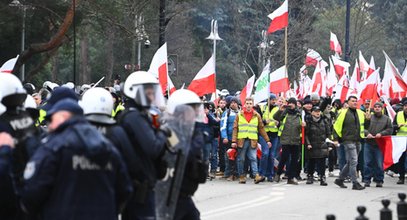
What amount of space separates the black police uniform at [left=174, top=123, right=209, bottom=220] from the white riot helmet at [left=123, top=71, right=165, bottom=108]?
0.52m

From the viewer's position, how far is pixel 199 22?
242 feet

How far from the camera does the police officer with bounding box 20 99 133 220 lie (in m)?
6.84

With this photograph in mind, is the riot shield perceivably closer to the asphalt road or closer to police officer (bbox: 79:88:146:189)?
police officer (bbox: 79:88:146:189)

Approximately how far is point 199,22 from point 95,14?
1461 inches

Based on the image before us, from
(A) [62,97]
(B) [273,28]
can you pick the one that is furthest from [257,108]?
(A) [62,97]

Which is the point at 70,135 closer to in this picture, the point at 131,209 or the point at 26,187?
the point at 26,187

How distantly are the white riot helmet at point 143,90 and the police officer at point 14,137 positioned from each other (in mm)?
909

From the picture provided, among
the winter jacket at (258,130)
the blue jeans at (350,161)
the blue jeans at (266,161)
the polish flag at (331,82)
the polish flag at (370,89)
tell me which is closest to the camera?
the blue jeans at (350,161)

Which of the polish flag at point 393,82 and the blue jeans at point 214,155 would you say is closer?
the blue jeans at point 214,155

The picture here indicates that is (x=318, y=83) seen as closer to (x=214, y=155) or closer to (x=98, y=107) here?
(x=214, y=155)

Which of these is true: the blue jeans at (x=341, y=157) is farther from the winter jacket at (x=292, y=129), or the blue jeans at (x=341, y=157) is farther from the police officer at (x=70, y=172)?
the police officer at (x=70, y=172)

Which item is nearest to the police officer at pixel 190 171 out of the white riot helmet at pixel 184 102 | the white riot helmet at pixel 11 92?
the white riot helmet at pixel 184 102

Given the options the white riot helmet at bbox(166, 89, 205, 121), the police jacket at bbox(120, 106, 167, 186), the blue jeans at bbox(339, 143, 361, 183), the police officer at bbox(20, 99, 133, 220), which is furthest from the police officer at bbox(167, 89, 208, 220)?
the blue jeans at bbox(339, 143, 361, 183)

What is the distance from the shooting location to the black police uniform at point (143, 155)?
26.7 feet
